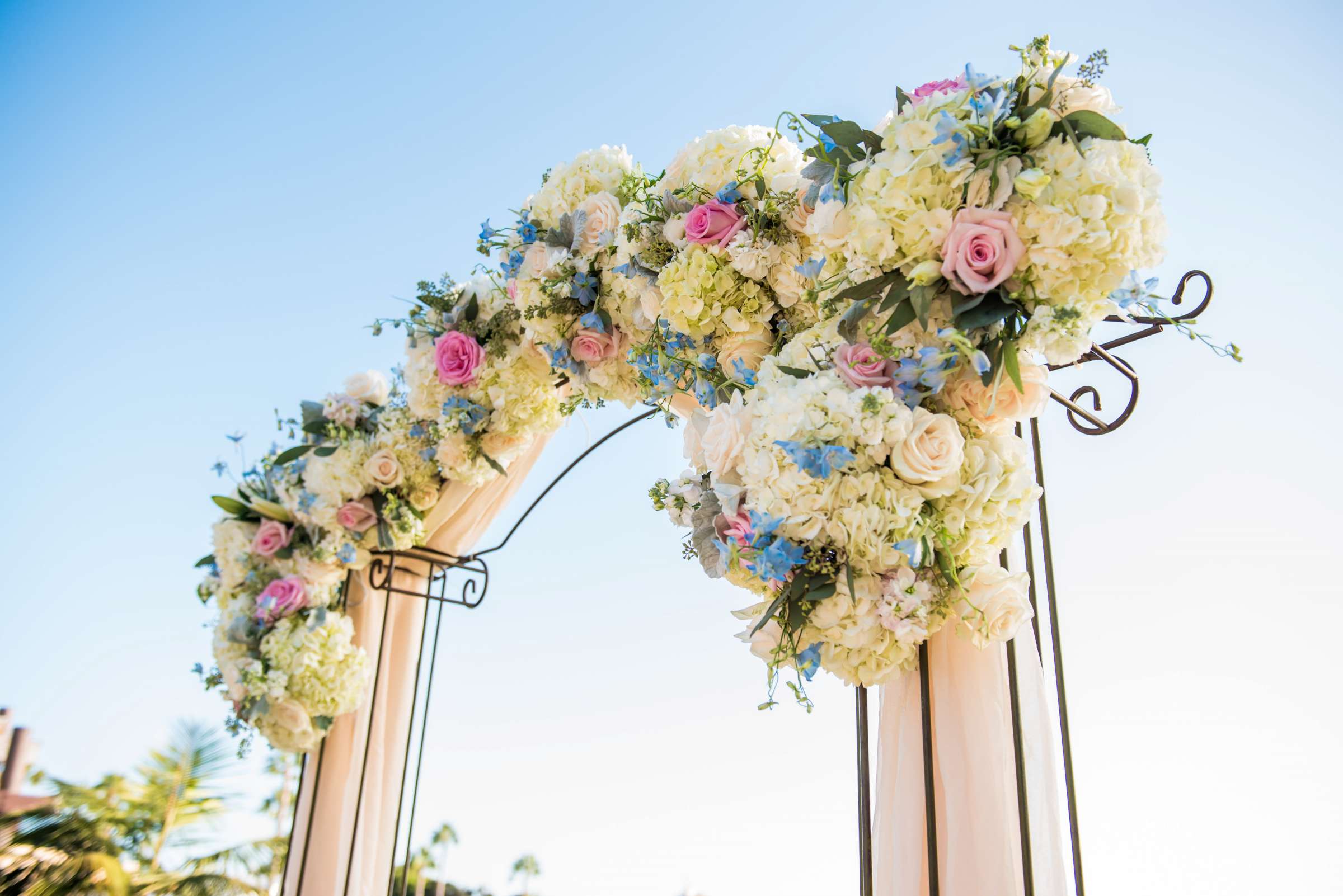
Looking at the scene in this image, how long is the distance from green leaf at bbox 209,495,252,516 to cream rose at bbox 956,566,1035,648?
2.89 meters

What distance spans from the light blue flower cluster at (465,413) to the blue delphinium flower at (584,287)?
29.6 inches

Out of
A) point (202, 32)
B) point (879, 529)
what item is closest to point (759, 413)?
point (879, 529)

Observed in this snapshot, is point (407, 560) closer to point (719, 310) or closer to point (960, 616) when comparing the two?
point (719, 310)

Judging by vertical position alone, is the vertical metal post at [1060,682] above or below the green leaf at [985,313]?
below

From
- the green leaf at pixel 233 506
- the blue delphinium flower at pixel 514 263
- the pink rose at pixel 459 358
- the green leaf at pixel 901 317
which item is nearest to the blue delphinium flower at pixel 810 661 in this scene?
the green leaf at pixel 901 317

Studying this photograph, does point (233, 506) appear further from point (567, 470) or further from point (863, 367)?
point (863, 367)

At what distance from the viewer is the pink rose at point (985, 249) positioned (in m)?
1.38

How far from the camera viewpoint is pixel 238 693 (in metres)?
2.97

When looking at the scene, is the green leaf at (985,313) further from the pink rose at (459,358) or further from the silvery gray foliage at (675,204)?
the pink rose at (459,358)

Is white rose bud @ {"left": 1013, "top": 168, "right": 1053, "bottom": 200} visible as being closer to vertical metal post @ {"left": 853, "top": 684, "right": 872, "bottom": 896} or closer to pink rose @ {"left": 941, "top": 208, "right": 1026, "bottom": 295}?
pink rose @ {"left": 941, "top": 208, "right": 1026, "bottom": 295}

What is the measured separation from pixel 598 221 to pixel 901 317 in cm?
105

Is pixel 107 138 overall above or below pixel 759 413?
above

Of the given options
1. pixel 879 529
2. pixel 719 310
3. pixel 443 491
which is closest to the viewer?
pixel 879 529

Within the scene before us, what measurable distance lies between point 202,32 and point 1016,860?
639 cm
